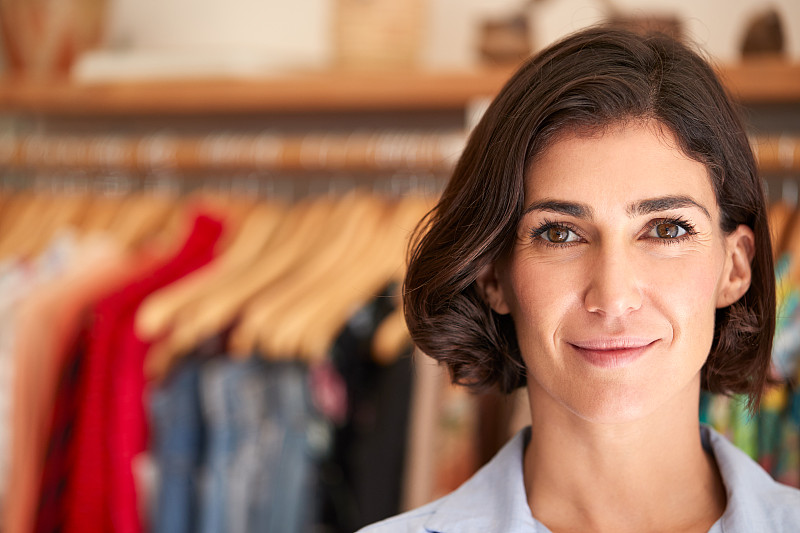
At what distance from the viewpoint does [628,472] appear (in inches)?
34.9

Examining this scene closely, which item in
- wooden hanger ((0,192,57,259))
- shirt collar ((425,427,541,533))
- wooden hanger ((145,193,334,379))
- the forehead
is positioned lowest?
shirt collar ((425,427,541,533))

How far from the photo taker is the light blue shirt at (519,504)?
0.87 metres

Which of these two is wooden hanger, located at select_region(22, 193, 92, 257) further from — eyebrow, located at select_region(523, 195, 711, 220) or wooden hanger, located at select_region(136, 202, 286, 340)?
eyebrow, located at select_region(523, 195, 711, 220)

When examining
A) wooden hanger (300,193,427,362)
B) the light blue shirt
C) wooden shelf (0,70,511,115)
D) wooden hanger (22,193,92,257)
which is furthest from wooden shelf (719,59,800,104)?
wooden hanger (22,193,92,257)

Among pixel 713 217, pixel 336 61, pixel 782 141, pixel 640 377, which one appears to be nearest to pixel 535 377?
pixel 640 377

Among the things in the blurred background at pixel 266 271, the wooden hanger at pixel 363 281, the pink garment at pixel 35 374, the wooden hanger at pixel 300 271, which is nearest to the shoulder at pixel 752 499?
the blurred background at pixel 266 271

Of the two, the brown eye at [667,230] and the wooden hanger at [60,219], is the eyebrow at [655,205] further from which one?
the wooden hanger at [60,219]

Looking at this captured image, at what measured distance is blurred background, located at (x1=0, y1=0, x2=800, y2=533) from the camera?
1478 mm

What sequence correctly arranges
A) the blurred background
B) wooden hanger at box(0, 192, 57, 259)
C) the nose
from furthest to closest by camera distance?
wooden hanger at box(0, 192, 57, 259), the blurred background, the nose

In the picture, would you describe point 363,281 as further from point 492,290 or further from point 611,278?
point 611,278

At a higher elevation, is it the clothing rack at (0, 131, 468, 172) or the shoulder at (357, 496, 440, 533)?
the clothing rack at (0, 131, 468, 172)

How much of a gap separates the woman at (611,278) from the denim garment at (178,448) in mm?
699

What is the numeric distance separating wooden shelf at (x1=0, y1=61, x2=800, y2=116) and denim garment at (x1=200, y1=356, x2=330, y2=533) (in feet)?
2.15

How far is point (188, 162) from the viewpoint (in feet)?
6.53
